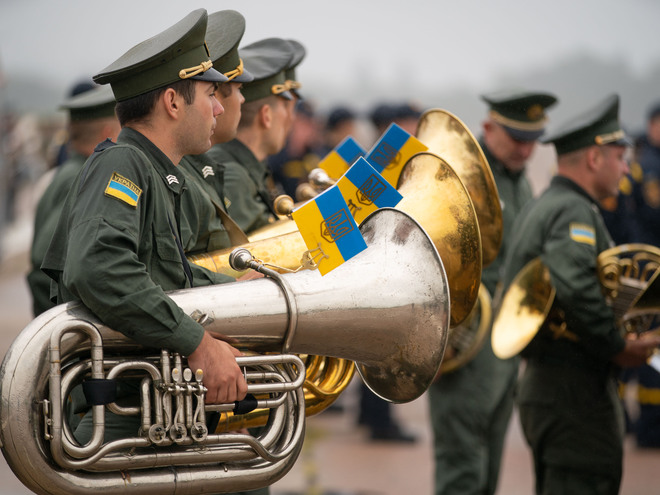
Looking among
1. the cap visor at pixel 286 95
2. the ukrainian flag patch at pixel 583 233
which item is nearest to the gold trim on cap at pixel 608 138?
the ukrainian flag patch at pixel 583 233

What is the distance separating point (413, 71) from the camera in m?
15.8

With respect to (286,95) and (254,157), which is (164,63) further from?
(286,95)

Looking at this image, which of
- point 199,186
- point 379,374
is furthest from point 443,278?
point 199,186

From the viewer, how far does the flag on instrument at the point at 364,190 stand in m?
3.08

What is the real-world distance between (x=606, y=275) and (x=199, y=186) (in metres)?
1.87

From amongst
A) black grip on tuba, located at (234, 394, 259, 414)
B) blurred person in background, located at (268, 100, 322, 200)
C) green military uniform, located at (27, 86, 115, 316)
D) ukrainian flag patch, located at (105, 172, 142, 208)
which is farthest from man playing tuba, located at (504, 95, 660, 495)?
blurred person in background, located at (268, 100, 322, 200)

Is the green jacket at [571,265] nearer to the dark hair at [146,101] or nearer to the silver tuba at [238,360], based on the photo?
the silver tuba at [238,360]

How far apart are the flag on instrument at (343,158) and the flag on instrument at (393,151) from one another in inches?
14.1

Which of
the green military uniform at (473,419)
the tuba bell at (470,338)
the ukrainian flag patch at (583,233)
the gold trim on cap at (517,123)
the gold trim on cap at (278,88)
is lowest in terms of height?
the green military uniform at (473,419)

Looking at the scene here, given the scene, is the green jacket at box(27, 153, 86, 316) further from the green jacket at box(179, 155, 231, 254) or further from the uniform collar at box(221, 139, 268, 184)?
the green jacket at box(179, 155, 231, 254)

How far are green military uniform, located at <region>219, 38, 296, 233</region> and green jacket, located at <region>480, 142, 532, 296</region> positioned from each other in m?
1.62

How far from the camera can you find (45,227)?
448 cm

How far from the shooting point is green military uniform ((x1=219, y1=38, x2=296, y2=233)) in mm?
4086

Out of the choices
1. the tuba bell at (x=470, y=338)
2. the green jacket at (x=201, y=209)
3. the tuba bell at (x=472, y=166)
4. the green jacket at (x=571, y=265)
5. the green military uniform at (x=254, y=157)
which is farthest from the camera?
the tuba bell at (x=470, y=338)
